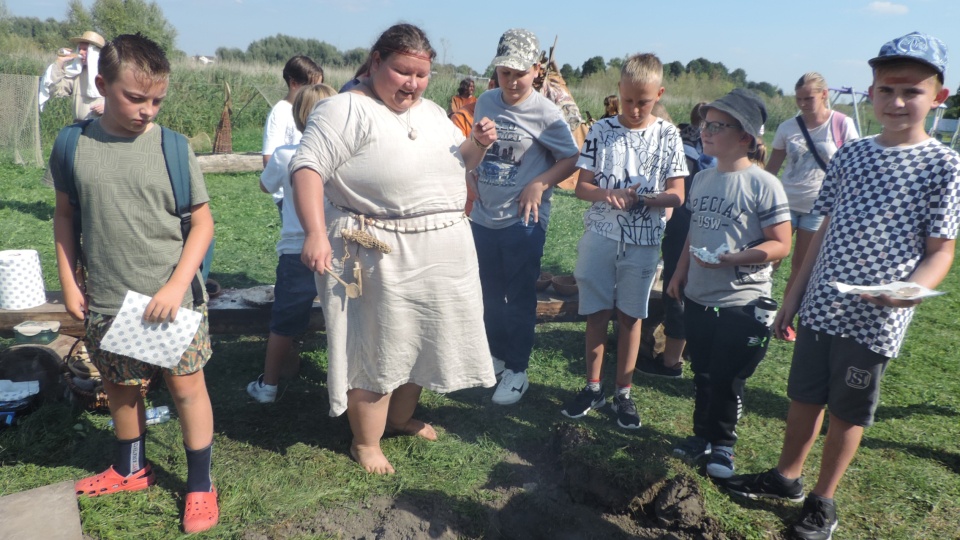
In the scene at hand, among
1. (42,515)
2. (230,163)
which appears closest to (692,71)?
(230,163)

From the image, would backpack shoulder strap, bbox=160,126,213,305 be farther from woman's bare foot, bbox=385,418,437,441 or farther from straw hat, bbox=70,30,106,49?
straw hat, bbox=70,30,106,49

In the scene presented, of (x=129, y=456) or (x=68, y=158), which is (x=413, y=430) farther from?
(x=68, y=158)

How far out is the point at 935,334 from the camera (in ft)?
20.0

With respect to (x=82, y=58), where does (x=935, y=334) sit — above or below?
below

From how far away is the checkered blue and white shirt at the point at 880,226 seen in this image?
2.57 metres

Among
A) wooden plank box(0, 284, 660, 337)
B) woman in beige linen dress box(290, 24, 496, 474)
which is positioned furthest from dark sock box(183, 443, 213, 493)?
wooden plank box(0, 284, 660, 337)

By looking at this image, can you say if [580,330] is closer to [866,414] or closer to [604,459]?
[604,459]

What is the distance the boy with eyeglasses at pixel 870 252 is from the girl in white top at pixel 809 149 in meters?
3.10

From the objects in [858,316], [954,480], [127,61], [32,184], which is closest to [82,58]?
[32,184]

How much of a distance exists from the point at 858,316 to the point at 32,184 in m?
11.0

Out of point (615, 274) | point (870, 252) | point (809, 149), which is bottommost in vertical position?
point (615, 274)

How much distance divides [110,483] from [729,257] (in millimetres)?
3059

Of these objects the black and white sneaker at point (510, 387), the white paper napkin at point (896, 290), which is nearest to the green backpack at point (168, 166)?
the black and white sneaker at point (510, 387)

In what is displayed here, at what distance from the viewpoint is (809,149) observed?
597 cm
